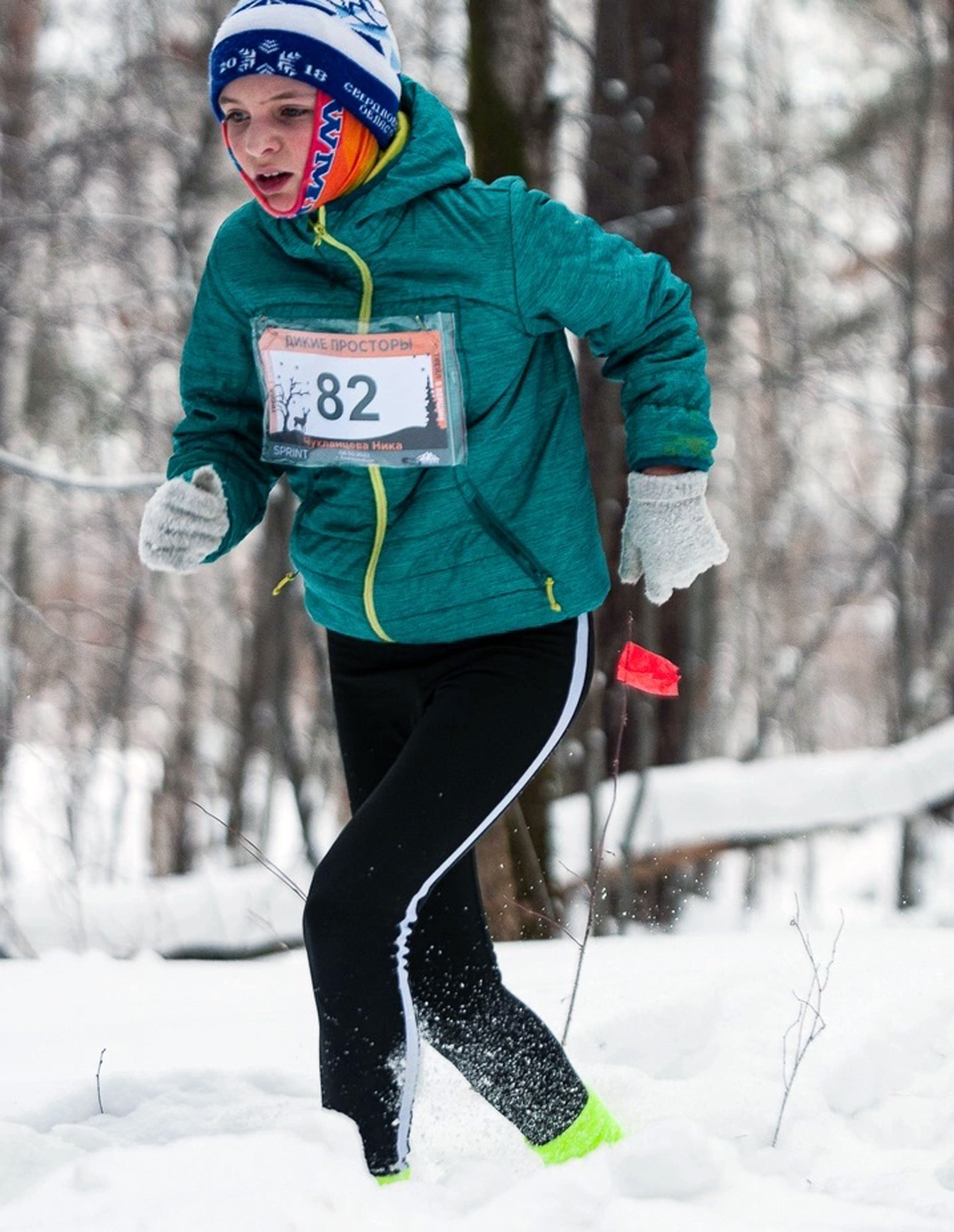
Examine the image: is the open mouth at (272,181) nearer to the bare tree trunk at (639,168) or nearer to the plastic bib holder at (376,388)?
the plastic bib holder at (376,388)

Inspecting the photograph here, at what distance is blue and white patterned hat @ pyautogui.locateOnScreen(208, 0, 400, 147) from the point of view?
202 centimetres

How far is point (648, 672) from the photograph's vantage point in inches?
91.3

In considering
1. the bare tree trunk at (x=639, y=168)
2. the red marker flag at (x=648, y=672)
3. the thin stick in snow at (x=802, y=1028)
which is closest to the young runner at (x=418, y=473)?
the red marker flag at (x=648, y=672)

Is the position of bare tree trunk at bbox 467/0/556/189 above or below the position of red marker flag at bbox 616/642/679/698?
above

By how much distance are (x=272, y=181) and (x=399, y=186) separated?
0.62 ft

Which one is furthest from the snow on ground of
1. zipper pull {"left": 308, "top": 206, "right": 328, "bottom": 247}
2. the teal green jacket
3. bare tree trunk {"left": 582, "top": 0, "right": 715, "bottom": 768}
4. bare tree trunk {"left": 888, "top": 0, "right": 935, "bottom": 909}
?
bare tree trunk {"left": 888, "top": 0, "right": 935, "bottom": 909}

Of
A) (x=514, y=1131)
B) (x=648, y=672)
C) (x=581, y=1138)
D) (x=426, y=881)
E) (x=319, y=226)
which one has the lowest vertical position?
(x=514, y=1131)

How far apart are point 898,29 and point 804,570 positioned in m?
6.10

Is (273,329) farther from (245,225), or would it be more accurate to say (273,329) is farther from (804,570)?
(804,570)

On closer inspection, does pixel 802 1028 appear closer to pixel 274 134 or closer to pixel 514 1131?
pixel 514 1131

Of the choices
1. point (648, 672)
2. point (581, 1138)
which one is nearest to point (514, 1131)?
point (581, 1138)

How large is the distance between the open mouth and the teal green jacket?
0.27 feet

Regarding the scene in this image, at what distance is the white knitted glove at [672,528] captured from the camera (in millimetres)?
2184

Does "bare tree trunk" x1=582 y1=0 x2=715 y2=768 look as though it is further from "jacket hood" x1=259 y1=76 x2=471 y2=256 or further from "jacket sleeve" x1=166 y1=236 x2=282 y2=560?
"jacket hood" x1=259 y1=76 x2=471 y2=256
